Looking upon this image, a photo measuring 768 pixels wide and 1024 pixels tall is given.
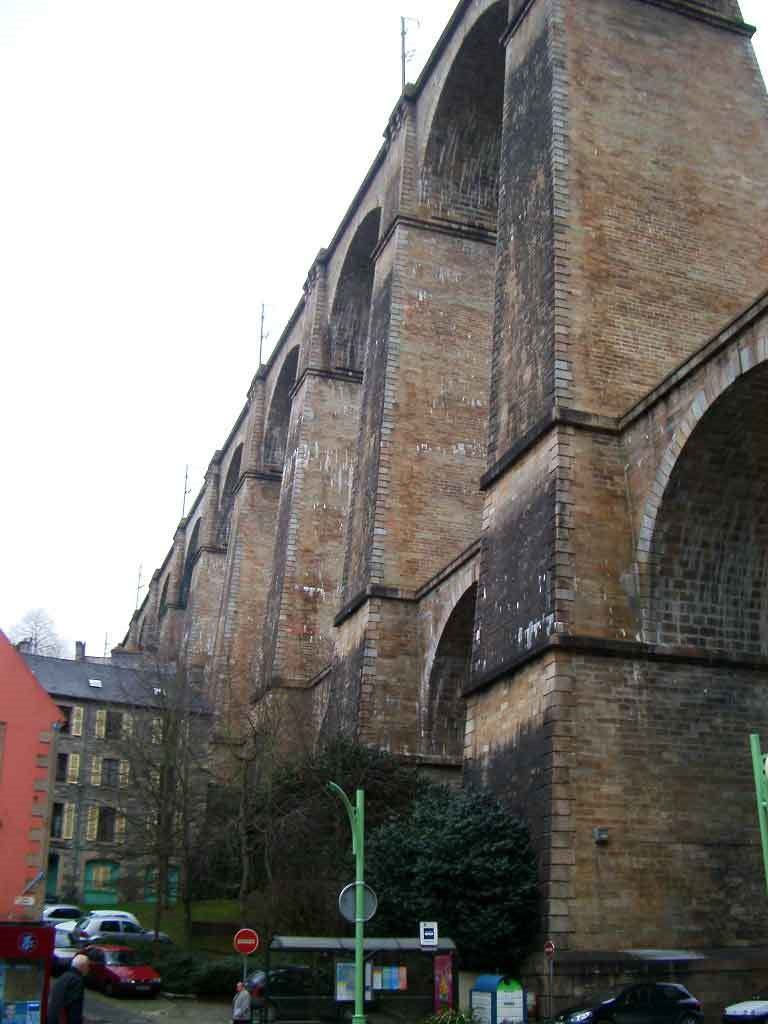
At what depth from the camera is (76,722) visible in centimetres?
4800

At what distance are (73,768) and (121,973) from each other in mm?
26944

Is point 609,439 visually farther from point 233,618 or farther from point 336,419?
point 233,618

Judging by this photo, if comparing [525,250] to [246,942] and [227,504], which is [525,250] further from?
[227,504]

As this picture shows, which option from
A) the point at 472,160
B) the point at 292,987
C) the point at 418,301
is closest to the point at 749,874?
the point at 292,987

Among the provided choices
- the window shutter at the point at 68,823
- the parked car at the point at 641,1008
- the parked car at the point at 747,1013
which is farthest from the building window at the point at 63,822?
the parked car at the point at 747,1013

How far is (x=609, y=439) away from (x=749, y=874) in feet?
21.5

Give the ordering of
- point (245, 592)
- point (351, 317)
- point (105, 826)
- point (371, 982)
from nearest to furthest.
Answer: point (371, 982) → point (351, 317) → point (245, 592) → point (105, 826)

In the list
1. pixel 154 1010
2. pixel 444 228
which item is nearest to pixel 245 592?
pixel 444 228

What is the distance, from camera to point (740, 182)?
21.0 meters

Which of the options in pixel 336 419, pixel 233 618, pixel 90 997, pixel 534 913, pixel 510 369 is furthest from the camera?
pixel 233 618

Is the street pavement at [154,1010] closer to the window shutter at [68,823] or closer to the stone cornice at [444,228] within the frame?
the stone cornice at [444,228]

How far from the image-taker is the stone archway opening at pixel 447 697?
80.0ft

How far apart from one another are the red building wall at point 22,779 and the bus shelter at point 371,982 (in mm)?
3530

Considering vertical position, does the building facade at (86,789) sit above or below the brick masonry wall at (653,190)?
below
